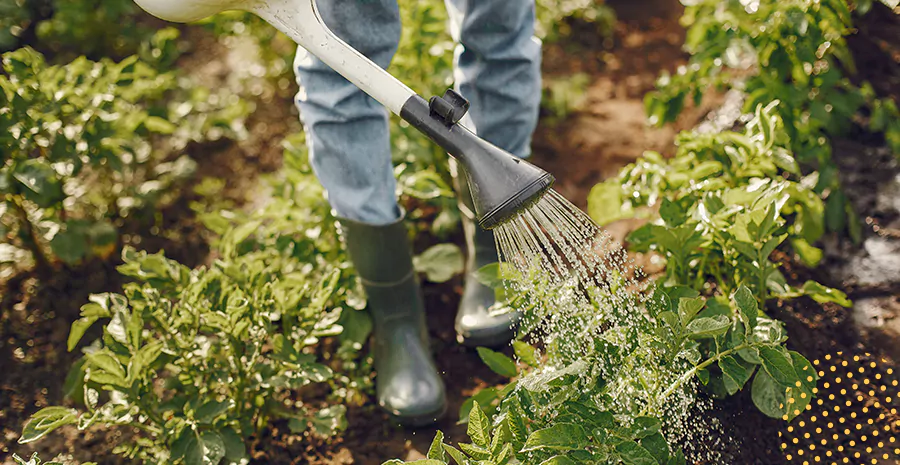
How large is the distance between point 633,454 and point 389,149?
726 mm

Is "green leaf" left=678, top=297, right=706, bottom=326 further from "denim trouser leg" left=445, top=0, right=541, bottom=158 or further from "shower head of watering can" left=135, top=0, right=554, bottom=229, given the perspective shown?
"denim trouser leg" left=445, top=0, right=541, bottom=158

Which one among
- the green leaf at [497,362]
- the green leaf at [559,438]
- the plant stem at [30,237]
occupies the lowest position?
the plant stem at [30,237]

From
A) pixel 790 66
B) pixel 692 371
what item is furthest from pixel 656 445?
pixel 790 66

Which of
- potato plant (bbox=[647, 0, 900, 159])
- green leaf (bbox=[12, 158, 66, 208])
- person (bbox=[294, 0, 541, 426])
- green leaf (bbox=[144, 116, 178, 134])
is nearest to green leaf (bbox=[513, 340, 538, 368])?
person (bbox=[294, 0, 541, 426])

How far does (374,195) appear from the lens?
1.56m

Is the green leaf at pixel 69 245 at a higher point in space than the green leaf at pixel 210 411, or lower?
lower

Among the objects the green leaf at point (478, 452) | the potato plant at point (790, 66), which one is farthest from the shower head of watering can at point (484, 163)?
the potato plant at point (790, 66)

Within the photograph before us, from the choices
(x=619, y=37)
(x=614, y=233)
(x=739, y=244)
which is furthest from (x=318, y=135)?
(x=619, y=37)

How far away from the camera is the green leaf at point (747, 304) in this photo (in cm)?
132

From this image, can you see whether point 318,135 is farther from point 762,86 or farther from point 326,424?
point 762,86

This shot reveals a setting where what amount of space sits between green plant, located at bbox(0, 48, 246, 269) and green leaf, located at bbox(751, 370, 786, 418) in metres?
1.56

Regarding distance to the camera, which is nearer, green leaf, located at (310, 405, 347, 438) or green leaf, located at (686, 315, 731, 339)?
green leaf, located at (686, 315, 731, 339)

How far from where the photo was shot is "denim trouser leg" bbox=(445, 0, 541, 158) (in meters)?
1.56

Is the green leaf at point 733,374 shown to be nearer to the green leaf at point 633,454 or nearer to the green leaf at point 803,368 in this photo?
the green leaf at point 803,368
